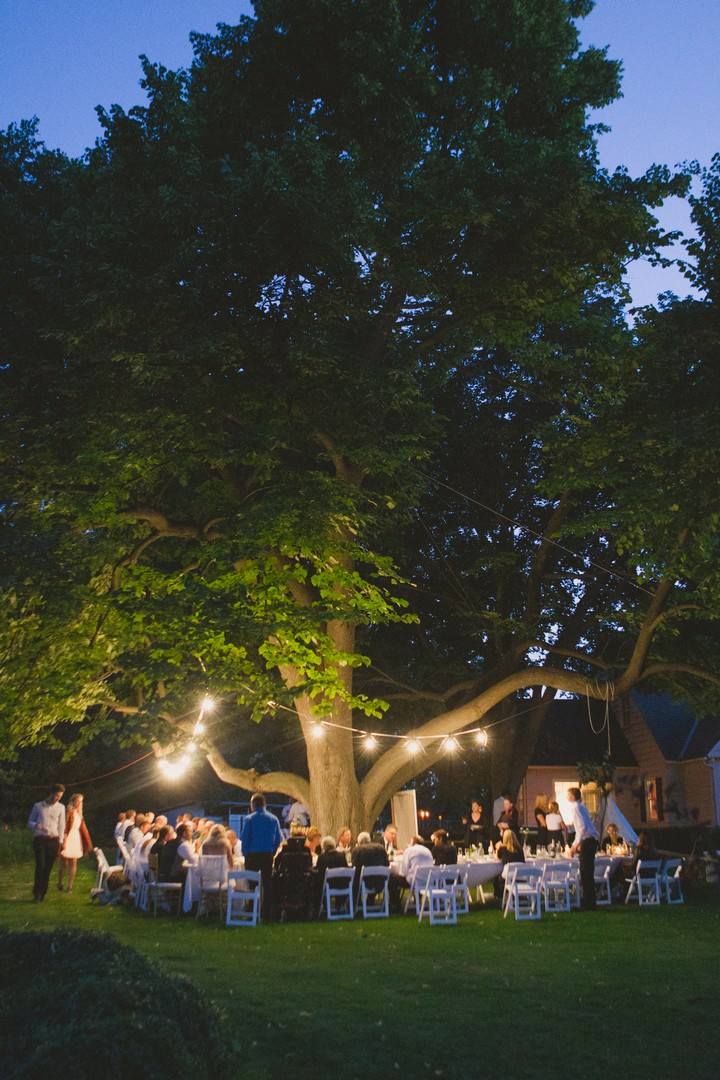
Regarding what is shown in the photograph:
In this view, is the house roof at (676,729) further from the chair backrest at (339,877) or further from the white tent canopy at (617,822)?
the chair backrest at (339,877)

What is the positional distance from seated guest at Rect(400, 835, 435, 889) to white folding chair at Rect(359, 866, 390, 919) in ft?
1.39

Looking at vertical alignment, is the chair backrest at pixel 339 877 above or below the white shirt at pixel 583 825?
below

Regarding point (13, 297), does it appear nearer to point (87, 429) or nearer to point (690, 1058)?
point (87, 429)

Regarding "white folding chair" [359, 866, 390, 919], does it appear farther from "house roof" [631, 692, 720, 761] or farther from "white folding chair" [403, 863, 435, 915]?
"house roof" [631, 692, 720, 761]

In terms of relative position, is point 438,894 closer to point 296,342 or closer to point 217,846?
point 217,846

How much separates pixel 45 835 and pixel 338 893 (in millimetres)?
4949

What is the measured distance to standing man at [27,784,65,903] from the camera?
16.1 metres

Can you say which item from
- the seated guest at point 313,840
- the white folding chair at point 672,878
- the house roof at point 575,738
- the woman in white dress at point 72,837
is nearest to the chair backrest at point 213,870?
the seated guest at point 313,840

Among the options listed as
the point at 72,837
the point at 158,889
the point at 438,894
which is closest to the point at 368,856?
the point at 438,894

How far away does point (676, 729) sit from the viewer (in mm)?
36500

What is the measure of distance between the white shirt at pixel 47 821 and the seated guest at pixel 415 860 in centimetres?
574

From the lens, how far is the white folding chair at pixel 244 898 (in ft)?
45.1

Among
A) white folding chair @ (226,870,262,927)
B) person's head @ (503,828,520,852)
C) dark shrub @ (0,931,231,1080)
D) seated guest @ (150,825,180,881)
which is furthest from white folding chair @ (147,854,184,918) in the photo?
dark shrub @ (0,931,231,1080)

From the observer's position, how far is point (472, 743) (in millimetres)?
28281
